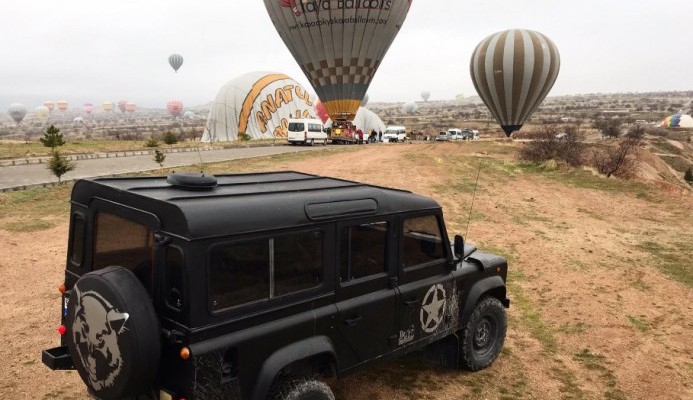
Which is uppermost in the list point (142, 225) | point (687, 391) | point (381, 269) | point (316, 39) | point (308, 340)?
point (316, 39)

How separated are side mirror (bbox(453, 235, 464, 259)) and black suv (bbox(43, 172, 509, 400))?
12.9 inches

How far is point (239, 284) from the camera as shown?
3.92 metres

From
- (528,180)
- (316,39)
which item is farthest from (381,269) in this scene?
(316,39)

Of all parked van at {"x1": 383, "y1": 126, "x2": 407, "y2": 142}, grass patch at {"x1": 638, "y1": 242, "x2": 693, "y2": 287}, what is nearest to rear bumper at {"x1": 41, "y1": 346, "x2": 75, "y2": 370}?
grass patch at {"x1": 638, "y1": 242, "x2": 693, "y2": 287}

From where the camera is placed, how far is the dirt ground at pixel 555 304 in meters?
6.10

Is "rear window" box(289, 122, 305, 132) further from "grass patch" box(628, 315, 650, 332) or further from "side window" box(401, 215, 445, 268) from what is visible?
"side window" box(401, 215, 445, 268)

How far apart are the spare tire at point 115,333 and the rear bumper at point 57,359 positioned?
0.53 m

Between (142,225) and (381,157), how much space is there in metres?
24.5

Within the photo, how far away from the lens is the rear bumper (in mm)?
4387

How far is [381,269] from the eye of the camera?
5051 mm

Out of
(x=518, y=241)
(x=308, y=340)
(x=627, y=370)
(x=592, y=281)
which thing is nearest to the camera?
(x=308, y=340)

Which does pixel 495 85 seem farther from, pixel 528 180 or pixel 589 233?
pixel 589 233

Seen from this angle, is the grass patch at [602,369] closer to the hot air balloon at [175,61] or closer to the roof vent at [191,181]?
the roof vent at [191,181]

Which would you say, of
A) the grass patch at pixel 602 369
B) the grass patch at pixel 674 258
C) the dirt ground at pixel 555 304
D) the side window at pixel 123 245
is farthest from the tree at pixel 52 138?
the grass patch at pixel 602 369
